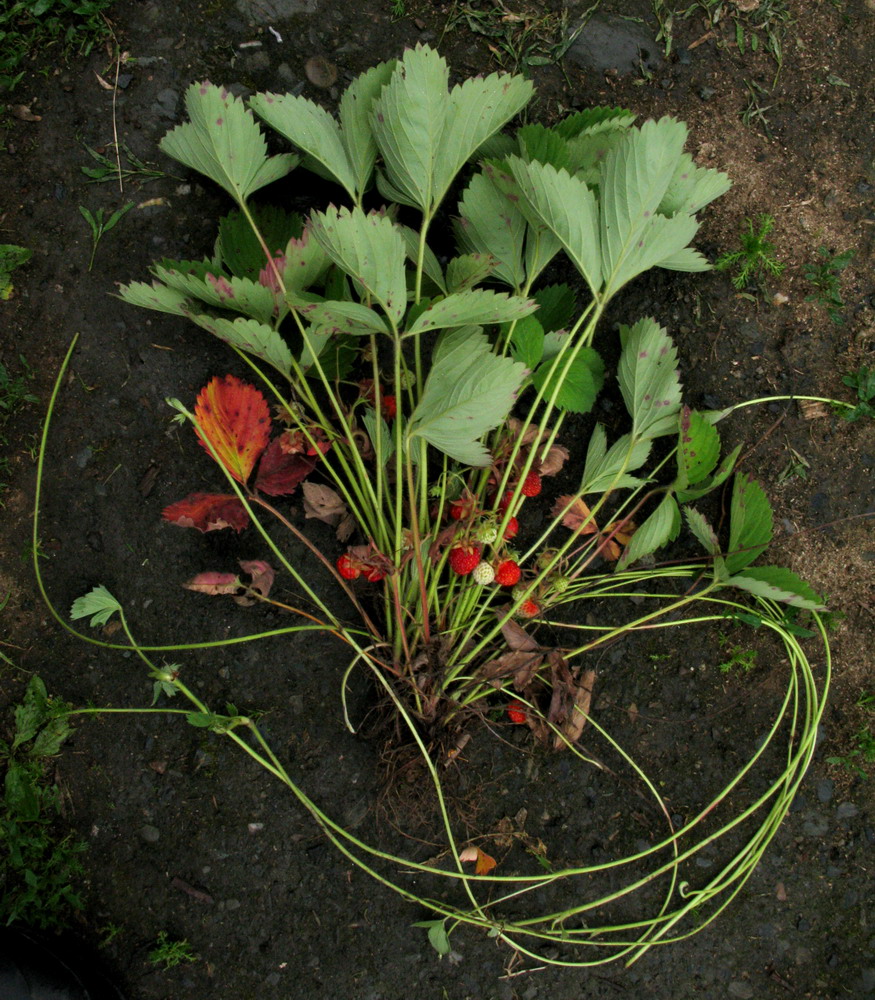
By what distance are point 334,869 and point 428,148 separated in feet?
4.70

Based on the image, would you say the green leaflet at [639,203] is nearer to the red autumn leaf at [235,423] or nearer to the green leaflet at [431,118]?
the green leaflet at [431,118]

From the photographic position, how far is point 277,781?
1600mm

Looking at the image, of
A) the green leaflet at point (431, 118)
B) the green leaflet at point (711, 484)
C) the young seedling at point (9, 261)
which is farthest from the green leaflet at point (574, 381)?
the young seedling at point (9, 261)

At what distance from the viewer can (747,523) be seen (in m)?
1.47

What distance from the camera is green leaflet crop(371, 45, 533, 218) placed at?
1.20m

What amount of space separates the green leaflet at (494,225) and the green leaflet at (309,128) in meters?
0.22

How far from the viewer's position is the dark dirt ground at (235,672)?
158 cm

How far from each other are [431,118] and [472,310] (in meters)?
0.33

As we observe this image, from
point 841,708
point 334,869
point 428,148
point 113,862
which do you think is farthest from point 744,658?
point 113,862

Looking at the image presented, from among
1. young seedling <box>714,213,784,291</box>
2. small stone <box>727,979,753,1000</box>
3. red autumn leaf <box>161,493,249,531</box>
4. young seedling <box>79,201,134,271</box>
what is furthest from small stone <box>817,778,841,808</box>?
young seedling <box>79,201,134,271</box>

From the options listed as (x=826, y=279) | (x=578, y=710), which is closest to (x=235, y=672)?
(x=578, y=710)

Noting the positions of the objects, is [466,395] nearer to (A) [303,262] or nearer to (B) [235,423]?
(A) [303,262]

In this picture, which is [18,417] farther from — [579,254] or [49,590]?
[579,254]

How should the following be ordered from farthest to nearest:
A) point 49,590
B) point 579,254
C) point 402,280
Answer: point 49,590
point 579,254
point 402,280
